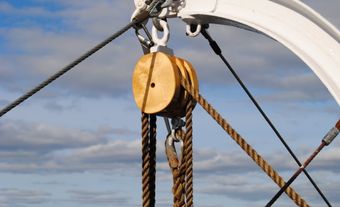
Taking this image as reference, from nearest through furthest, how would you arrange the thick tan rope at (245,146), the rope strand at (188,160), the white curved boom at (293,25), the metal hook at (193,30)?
the white curved boom at (293,25) < the thick tan rope at (245,146) < the rope strand at (188,160) < the metal hook at (193,30)

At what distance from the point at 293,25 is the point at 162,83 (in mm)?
1394

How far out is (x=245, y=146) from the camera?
691 centimetres

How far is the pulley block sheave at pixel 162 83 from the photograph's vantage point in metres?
7.14

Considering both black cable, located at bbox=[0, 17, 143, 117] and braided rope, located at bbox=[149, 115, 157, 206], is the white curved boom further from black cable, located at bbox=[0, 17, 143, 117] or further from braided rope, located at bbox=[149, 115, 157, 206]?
braided rope, located at bbox=[149, 115, 157, 206]

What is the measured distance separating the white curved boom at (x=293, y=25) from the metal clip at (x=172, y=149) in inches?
47.7

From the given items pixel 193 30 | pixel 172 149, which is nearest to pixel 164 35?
pixel 193 30

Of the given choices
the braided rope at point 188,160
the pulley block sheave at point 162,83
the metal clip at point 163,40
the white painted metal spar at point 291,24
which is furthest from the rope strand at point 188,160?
the white painted metal spar at point 291,24

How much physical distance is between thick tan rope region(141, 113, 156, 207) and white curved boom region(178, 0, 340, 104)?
1219 mm

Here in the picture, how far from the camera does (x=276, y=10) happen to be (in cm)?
671

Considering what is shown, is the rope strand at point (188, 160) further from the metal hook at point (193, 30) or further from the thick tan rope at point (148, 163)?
the metal hook at point (193, 30)

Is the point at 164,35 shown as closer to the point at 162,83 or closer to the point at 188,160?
the point at 162,83

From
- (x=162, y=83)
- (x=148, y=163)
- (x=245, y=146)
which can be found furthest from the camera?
Answer: (x=148, y=163)

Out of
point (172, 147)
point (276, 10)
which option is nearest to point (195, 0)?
point (276, 10)

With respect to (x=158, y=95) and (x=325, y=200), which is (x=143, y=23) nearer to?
(x=158, y=95)
